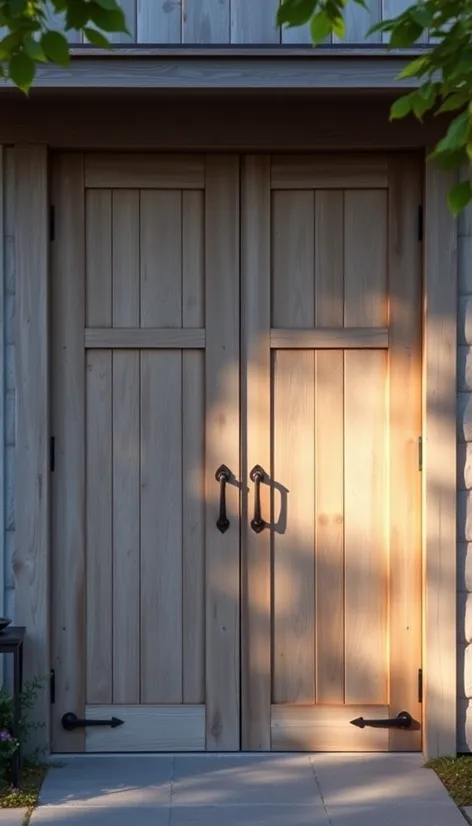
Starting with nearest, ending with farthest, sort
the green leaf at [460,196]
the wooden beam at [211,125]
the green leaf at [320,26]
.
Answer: the green leaf at [460,196]
the green leaf at [320,26]
the wooden beam at [211,125]

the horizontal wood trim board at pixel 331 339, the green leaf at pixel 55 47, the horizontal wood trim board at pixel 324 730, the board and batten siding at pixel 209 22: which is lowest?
the horizontal wood trim board at pixel 324 730

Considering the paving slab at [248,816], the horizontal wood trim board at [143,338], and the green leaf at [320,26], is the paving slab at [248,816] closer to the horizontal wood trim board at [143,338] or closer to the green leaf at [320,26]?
the horizontal wood trim board at [143,338]

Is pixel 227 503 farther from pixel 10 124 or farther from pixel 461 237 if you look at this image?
pixel 10 124

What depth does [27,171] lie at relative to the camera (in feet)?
16.3

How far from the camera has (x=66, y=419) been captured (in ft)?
16.7

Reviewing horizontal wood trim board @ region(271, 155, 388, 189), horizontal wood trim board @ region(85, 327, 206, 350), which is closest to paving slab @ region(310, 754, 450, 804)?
horizontal wood trim board @ region(85, 327, 206, 350)

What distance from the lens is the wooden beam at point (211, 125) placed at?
493cm

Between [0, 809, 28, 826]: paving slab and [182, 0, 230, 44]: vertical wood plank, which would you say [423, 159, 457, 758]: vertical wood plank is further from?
[0, 809, 28, 826]: paving slab

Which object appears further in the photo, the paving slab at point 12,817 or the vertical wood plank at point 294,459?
the vertical wood plank at point 294,459

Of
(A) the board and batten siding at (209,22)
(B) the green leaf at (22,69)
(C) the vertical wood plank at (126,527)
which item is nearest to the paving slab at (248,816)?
(C) the vertical wood plank at (126,527)

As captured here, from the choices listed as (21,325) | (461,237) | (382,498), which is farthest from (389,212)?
(21,325)

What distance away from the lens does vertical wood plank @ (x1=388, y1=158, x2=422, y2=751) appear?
16.7 feet

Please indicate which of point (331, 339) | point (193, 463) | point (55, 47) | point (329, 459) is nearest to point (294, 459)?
point (329, 459)

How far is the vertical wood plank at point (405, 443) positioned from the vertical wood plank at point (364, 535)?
52 millimetres
